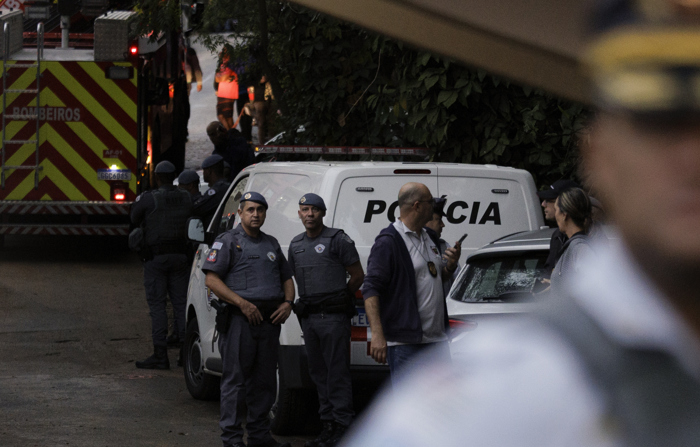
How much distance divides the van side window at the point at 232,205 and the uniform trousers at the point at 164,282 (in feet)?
4.97

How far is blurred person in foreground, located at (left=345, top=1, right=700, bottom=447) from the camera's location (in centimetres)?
53

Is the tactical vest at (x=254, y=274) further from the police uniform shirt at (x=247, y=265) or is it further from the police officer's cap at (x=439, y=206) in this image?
the police officer's cap at (x=439, y=206)

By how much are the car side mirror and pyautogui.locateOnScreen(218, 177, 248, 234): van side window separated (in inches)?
6.8

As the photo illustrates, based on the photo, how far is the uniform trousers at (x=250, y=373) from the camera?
6.67 metres

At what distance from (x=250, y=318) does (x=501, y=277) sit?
161 cm

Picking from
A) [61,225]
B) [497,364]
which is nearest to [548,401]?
[497,364]

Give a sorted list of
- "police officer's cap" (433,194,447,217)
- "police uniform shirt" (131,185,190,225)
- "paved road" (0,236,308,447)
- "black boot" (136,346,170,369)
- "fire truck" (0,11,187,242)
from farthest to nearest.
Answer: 1. "fire truck" (0,11,187,242)
2. "police uniform shirt" (131,185,190,225)
3. "black boot" (136,346,170,369)
4. "paved road" (0,236,308,447)
5. "police officer's cap" (433,194,447,217)

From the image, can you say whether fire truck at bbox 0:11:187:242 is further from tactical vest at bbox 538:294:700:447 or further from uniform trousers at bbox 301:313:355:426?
tactical vest at bbox 538:294:700:447

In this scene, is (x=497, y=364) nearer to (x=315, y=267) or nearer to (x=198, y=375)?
(x=315, y=267)

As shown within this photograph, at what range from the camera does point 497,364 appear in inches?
24.6

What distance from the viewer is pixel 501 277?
6480mm

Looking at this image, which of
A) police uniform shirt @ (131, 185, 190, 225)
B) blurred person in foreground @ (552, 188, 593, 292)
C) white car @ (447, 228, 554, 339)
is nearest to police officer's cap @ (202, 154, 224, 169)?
police uniform shirt @ (131, 185, 190, 225)

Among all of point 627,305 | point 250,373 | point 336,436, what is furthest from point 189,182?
point 627,305

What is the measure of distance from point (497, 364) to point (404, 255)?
5208mm
